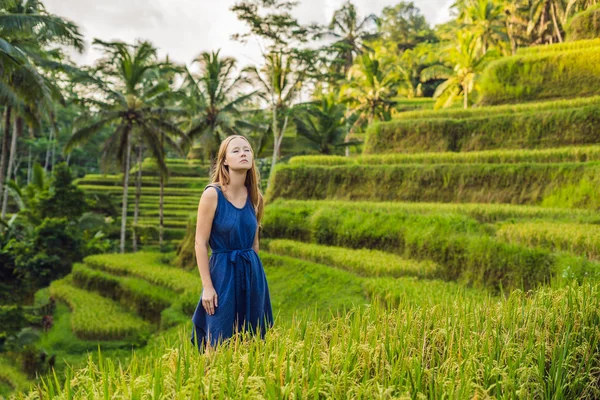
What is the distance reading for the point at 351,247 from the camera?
9297 millimetres

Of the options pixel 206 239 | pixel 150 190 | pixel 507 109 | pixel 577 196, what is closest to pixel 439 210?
pixel 577 196

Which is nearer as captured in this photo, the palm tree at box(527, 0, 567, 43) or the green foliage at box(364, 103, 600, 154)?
the green foliage at box(364, 103, 600, 154)

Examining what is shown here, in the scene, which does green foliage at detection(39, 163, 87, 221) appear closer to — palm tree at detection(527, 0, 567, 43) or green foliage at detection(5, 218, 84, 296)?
green foliage at detection(5, 218, 84, 296)

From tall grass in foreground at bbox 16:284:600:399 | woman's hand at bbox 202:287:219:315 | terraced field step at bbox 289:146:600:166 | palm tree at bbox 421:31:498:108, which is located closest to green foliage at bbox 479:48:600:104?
terraced field step at bbox 289:146:600:166

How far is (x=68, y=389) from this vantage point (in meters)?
1.61

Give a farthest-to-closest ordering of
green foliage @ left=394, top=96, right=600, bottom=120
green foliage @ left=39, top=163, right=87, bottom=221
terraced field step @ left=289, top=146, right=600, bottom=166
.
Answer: green foliage @ left=39, top=163, right=87, bottom=221, green foliage @ left=394, top=96, right=600, bottom=120, terraced field step @ left=289, top=146, right=600, bottom=166

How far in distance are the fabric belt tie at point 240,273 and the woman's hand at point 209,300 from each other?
14 centimetres

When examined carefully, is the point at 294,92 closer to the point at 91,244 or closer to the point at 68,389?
the point at 91,244

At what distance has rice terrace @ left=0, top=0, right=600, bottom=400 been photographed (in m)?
1.91

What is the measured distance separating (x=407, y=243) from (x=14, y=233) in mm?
15400

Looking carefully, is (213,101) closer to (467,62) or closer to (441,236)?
(467,62)

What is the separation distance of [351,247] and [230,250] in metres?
6.65

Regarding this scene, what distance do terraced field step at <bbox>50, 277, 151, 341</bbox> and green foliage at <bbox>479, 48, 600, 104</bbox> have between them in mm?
9788

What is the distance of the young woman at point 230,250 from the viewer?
8.79 feet
